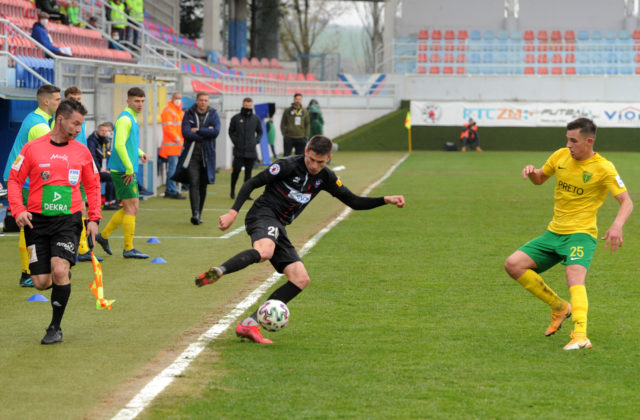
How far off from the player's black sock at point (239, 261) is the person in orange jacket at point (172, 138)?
12.9m

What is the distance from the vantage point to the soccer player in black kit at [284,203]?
7.18m

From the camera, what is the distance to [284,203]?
752cm

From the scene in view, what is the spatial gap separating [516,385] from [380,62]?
49.8 metres

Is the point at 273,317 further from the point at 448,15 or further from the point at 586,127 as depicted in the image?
the point at 448,15

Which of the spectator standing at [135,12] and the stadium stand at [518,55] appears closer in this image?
the spectator standing at [135,12]

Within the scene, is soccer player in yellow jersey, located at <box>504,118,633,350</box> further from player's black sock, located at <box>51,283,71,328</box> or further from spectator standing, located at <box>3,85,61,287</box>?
spectator standing, located at <box>3,85,61,287</box>

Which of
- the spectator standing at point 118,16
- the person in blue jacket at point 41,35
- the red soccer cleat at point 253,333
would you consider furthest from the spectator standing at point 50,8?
the red soccer cleat at point 253,333

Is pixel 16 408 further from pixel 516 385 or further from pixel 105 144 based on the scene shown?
pixel 105 144

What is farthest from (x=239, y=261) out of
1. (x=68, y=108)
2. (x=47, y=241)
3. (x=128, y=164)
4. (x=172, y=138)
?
(x=172, y=138)

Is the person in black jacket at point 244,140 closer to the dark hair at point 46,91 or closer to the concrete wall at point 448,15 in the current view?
the dark hair at point 46,91

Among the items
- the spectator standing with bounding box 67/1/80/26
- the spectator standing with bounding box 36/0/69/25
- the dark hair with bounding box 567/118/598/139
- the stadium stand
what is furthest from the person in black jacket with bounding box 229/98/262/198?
the stadium stand

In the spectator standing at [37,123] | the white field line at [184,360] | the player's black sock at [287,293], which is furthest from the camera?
the spectator standing at [37,123]

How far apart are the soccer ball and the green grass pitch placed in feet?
0.60

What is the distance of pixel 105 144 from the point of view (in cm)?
1495
